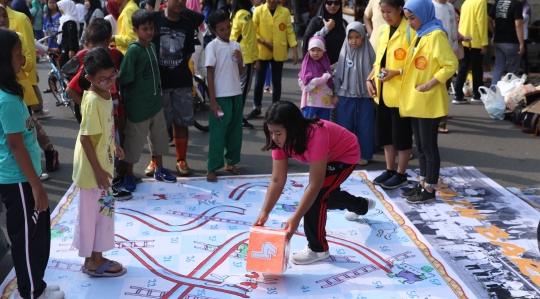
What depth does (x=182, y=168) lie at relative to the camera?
18.2 feet

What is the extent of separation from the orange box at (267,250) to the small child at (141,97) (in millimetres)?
1967

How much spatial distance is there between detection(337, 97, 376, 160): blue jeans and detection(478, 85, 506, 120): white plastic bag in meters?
2.52

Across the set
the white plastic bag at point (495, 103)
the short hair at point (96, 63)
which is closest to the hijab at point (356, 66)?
the white plastic bag at point (495, 103)

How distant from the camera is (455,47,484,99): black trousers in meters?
8.13

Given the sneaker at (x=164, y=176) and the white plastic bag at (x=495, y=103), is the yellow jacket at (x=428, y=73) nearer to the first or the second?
the sneaker at (x=164, y=176)

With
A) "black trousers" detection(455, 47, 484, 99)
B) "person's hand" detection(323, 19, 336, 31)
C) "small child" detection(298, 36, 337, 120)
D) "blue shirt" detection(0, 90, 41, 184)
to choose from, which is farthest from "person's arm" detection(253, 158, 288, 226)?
"black trousers" detection(455, 47, 484, 99)

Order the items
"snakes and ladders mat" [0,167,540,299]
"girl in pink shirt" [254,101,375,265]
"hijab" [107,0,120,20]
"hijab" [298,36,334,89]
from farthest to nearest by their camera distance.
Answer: "hijab" [107,0,120,20]
"hijab" [298,36,334,89]
"snakes and ladders mat" [0,167,540,299]
"girl in pink shirt" [254,101,375,265]

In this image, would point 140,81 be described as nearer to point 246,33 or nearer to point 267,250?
point 267,250

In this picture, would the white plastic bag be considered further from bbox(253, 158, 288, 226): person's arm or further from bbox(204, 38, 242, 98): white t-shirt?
Result: bbox(253, 158, 288, 226): person's arm

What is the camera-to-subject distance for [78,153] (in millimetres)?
3467

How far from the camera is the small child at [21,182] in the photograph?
9.60ft

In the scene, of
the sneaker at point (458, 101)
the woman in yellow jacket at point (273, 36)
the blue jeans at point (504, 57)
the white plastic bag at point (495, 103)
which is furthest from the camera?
the blue jeans at point (504, 57)

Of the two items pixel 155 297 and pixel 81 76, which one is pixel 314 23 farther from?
pixel 155 297

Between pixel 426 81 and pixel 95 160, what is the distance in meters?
2.53
